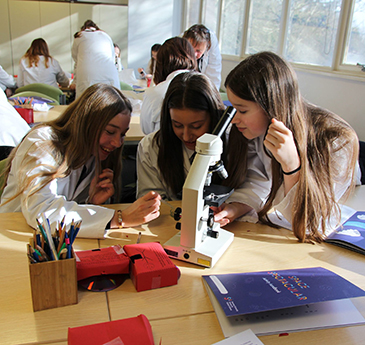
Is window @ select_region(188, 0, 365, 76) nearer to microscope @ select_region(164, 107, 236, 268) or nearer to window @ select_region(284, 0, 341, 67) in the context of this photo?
window @ select_region(284, 0, 341, 67)

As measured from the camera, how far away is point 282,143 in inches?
44.9

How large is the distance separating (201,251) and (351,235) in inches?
21.9

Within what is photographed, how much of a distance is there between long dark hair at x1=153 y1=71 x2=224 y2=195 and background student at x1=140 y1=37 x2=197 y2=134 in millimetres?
826

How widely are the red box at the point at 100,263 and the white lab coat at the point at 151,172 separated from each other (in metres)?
0.66

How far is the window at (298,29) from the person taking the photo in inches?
133

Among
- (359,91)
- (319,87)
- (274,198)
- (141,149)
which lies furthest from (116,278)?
(319,87)

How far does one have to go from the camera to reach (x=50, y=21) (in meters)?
6.88

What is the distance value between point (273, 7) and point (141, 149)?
3959 millimetres

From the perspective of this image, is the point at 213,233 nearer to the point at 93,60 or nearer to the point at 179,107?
the point at 179,107

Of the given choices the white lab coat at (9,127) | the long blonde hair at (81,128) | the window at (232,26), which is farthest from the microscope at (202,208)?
the window at (232,26)

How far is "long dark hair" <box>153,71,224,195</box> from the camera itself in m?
1.47

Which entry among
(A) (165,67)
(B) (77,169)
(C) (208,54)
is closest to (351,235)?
(B) (77,169)

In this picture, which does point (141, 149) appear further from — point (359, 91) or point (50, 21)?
point (50, 21)

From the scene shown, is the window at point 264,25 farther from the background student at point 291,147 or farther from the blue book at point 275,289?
the blue book at point 275,289
